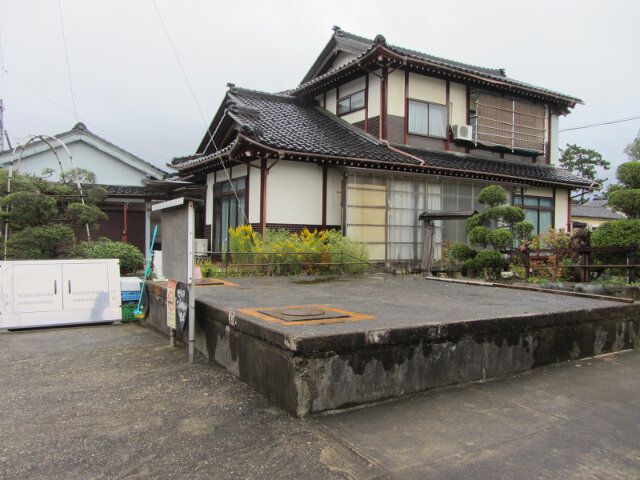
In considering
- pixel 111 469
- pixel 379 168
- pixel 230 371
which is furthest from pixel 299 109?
pixel 111 469

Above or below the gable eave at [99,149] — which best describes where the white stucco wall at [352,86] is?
above

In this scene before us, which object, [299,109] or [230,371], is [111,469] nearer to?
[230,371]

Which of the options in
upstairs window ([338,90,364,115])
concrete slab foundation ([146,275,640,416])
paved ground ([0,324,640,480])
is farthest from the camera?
upstairs window ([338,90,364,115])

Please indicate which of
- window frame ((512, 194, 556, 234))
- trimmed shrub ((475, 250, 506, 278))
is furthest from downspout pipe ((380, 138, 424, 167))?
window frame ((512, 194, 556, 234))

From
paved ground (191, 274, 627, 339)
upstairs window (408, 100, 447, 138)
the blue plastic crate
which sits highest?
upstairs window (408, 100, 447, 138)

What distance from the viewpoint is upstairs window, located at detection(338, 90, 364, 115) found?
14812mm

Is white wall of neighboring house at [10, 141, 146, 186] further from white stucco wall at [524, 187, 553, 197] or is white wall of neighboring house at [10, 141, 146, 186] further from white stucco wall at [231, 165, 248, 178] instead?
white stucco wall at [524, 187, 553, 197]

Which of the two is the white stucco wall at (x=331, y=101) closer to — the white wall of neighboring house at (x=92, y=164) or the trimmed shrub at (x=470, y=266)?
the trimmed shrub at (x=470, y=266)

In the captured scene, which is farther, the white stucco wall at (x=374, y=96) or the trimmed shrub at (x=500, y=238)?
the white stucco wall at (x=374, y=96)

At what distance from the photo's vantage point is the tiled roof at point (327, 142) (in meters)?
11.8

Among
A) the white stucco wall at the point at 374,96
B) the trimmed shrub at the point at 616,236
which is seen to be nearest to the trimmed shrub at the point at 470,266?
the trimmed shrub at the point at 616,236

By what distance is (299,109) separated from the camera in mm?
16125

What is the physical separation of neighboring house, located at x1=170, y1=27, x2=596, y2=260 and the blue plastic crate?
15.5 feet

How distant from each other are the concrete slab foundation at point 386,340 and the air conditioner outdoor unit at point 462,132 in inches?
391
